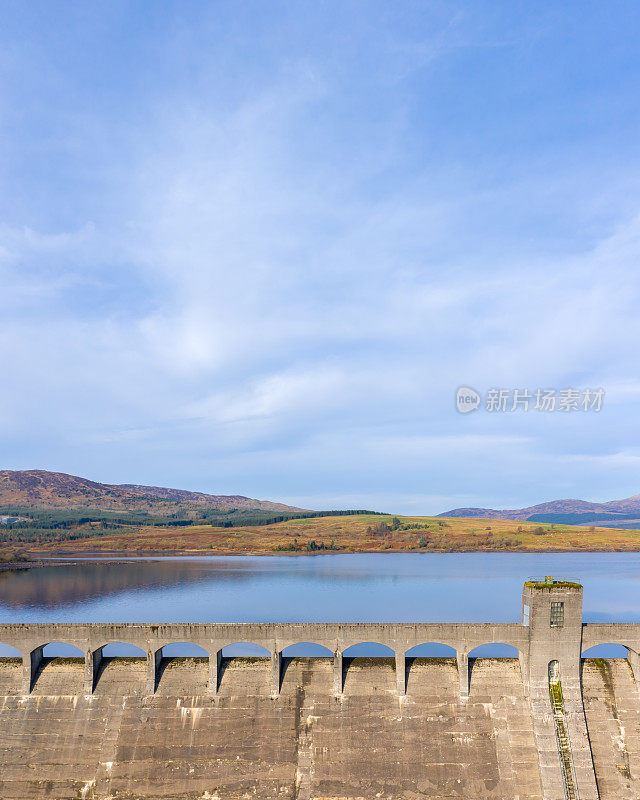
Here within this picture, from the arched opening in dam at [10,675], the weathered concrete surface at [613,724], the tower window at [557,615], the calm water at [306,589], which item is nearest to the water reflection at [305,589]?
the calm water at [306,589]

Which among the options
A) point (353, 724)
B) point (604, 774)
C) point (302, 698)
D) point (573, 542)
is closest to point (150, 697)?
point (302, 698)

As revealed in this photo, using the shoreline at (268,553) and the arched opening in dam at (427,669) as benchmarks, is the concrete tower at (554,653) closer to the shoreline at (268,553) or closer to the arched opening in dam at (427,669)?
the arched opening in dam at (427,669)

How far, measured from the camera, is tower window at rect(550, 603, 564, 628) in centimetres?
3578

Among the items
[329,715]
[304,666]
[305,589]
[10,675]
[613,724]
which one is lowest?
[305,589]

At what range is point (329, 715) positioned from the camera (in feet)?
113

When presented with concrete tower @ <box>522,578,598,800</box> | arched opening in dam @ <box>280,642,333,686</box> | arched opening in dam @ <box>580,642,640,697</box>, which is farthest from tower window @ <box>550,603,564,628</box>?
arched opening in dam @ <box>280,642,333,686</box>

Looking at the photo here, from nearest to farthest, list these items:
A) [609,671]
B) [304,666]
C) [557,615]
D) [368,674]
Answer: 1. [557,615]
2. [368,674]
3. [304,666]
4. [609,671]

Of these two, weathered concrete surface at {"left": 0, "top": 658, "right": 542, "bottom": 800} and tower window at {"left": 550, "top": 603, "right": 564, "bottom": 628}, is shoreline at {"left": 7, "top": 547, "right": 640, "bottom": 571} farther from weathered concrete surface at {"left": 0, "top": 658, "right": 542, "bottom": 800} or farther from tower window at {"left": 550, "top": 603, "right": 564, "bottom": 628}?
tower window at {"left": 550, "top": 603, "right": 564, "bottom": 628}

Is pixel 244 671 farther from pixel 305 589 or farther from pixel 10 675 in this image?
pixel 305 589

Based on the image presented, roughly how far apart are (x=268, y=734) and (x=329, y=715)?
3.93m

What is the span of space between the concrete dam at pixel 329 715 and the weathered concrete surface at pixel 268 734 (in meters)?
0.07

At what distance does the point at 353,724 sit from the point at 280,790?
18.2ft

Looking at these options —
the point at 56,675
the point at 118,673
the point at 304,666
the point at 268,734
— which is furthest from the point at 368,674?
the point at 56,675

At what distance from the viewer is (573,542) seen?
184 metres
